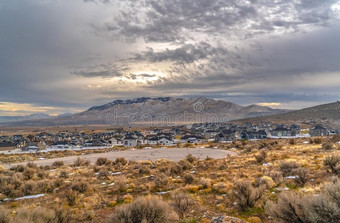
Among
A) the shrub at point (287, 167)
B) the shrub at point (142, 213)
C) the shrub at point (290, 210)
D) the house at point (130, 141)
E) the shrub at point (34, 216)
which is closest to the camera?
the shrub at point (34, 216)

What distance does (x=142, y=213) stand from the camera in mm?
7340

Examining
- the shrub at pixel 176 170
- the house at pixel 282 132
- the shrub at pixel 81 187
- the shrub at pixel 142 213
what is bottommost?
the house at pixel 282 132

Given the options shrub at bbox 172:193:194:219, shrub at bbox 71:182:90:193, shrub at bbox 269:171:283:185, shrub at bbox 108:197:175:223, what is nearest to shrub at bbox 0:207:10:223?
shrub at bbox 108:197:175:223

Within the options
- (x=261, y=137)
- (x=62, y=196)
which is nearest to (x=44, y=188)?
(x=62, y=196)

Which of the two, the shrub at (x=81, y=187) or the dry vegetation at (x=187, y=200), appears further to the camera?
the shrub at (x=81, y=187)

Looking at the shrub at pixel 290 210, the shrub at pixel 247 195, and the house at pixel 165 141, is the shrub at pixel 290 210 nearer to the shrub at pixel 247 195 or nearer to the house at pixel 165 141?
the shrub at pixel 247 195

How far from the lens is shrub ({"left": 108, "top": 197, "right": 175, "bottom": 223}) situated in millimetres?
7219

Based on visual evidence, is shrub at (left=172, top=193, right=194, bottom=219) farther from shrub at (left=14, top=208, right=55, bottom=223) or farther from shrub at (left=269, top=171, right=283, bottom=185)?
shrub at (left=269, top=171, right=283, bottom=185)

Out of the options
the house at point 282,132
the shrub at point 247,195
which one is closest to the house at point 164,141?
the house at point 282,132

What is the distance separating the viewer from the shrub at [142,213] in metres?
7.22

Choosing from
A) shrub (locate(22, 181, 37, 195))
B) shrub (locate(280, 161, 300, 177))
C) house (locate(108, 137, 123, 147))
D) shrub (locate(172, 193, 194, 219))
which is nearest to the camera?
shrub (locate(172, 193, 194, 219))

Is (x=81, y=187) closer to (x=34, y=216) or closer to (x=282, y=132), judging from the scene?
(x=34, y=216)

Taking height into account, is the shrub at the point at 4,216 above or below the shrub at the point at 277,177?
above

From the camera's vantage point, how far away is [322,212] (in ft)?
20.2
